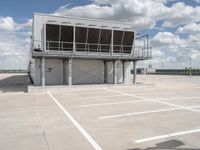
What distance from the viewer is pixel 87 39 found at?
2145cm

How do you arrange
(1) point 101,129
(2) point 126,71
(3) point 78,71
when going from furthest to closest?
(2) point 126,71
(3) point 78,71
(1) point 101,129

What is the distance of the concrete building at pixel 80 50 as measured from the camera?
19.8 metres

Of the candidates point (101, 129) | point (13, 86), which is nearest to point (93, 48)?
point (13, 86)

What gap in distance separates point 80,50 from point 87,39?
1250mm

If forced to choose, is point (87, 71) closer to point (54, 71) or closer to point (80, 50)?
point (80, 50)

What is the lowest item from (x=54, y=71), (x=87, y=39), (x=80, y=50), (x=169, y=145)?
(x=169, y=145)

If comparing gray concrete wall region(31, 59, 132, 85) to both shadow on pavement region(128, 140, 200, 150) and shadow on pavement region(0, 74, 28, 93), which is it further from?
shadow on pavement region(128, 140, 200, 150)

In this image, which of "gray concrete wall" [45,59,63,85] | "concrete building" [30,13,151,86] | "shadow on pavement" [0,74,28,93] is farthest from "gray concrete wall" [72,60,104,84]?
"shadow on pavement" [0,74,28,93]

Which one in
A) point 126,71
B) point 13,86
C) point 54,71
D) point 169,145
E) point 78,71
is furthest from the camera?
point 126,71

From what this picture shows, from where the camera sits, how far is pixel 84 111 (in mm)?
9477

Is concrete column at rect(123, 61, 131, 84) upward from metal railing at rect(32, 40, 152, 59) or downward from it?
downward

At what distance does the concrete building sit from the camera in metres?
19.8

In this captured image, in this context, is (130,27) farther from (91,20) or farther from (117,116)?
(117,116)

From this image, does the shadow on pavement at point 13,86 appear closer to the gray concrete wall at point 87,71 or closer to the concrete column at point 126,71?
the gray concrete wall at point 87,71
